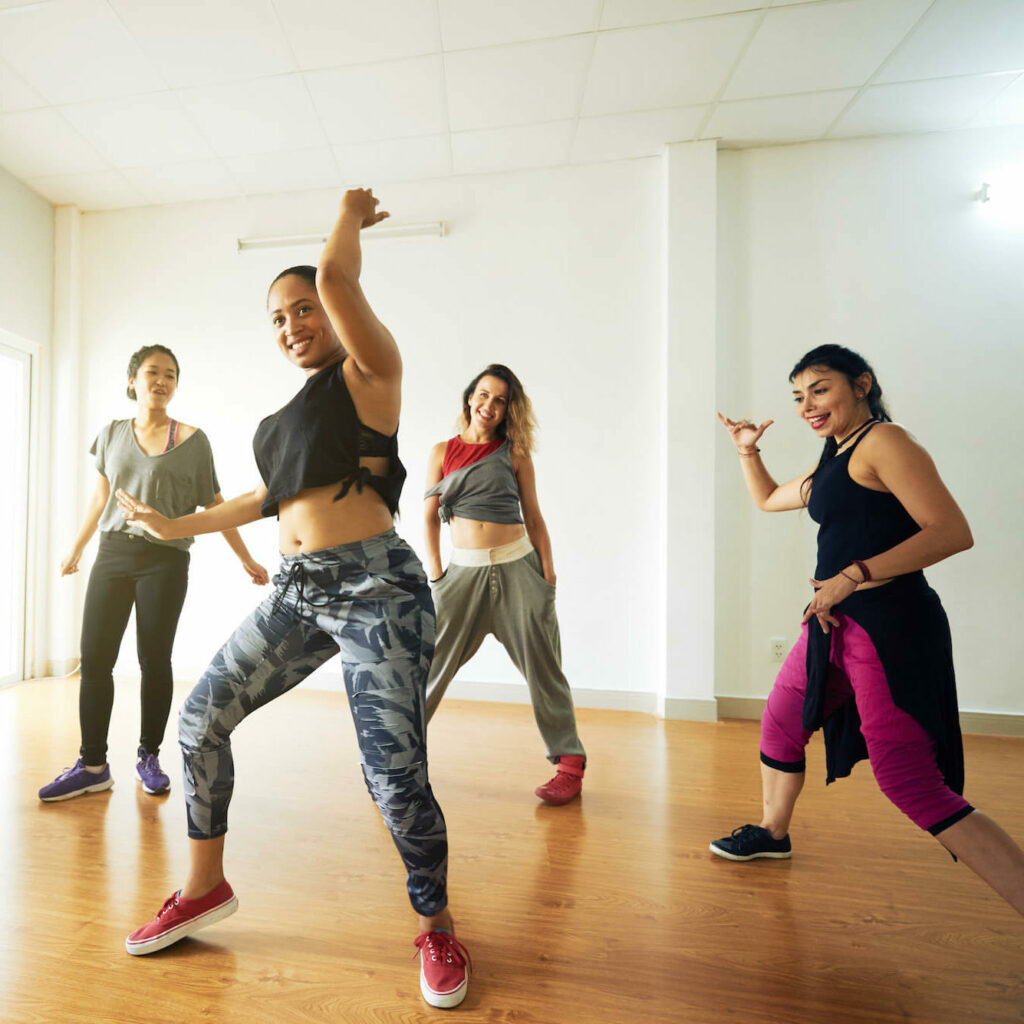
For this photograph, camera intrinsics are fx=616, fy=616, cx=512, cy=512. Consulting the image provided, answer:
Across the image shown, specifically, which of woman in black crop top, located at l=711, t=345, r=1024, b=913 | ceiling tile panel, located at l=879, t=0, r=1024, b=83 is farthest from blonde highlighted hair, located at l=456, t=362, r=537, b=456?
ceiling tile panel, located at l=879, t=0, r=1024, b=83

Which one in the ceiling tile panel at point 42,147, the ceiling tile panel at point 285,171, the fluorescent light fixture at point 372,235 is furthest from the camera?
the fluorescent light fixture at point 372,235

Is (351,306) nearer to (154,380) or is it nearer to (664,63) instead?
(154,380)

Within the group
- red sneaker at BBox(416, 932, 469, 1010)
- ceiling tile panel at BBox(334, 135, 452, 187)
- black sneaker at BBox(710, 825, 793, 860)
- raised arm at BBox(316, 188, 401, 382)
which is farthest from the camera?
ceiling tile panel at BBox(334, 135, 452, 187)

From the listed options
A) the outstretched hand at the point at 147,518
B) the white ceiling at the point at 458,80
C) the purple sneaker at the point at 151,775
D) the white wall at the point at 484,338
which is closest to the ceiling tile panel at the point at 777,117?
the white ceiling at the point at 458,80

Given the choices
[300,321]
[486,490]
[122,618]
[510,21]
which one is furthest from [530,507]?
[510,21]

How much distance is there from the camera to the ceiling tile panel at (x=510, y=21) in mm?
2445

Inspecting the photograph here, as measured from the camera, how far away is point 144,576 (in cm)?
220

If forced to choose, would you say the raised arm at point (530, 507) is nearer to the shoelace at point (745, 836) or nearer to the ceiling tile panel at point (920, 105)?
the shoelace at point (745, 836)

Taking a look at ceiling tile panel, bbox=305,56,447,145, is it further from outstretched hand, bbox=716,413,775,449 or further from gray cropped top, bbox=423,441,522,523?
outstretched hand, bbox=716,413,775,449

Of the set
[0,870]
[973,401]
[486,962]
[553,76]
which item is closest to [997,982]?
[486,962]

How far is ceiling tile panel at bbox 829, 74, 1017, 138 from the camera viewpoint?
287 cm

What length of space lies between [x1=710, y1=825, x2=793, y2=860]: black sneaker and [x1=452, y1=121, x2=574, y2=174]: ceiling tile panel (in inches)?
128

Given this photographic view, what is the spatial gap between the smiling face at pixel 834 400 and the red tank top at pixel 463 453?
3.56 feet

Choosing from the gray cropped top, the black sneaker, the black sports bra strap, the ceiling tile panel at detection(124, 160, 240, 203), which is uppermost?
the ceiling tile panel at detection(124, 160, 240, 203)
